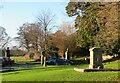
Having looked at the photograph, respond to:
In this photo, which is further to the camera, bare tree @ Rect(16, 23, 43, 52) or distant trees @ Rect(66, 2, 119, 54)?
bare tree @ Rect(16, 23, 43, 52)

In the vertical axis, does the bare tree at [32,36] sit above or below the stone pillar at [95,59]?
above

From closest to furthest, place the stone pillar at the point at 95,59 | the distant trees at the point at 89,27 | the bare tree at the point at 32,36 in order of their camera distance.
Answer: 1. the stone pillar at the point at 95,59
2. the distant trees at the point at 89,27
3. the bare tree at the point at 32,36

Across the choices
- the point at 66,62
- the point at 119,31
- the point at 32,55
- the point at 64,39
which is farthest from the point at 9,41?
the point at 119,31

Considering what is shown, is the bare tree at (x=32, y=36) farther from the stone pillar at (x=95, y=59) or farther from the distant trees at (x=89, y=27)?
the stone pillar at (x=95, y=59)

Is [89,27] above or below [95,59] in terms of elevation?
above

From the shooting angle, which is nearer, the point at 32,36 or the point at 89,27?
the point at 89,27

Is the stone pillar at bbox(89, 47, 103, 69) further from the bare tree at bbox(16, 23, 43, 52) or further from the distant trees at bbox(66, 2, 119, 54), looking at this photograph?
the bare tree at bbox(16, 23, 43, 52)

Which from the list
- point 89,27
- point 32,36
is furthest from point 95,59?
point 32,36

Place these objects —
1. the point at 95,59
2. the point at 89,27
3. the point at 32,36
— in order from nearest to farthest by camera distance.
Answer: the point at 95,59
the point at 89,27
the point at 32,36

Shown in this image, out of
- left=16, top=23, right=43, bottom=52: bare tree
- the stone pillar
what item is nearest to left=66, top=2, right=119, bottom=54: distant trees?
the stone pillar

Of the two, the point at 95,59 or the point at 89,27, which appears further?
the point at 89,27

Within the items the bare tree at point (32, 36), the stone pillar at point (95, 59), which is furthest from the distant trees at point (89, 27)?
the bare tree at point (32, 36)

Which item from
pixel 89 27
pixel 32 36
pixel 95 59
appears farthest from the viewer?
pixel 32 36

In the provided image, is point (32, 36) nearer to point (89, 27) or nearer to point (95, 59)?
point (89, 27)
